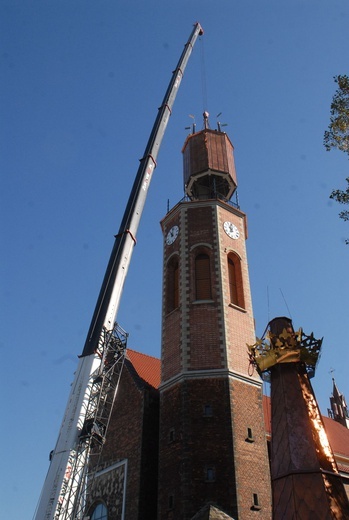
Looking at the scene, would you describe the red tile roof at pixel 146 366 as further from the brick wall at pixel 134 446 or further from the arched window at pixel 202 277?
the arched window at pixel 202 277

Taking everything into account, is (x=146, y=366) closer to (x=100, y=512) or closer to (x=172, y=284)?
(x=172, y=284)

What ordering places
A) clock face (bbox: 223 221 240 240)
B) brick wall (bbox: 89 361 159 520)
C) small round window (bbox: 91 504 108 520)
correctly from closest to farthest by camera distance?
1. brick wall (bbox: 89 361 159 520)
2. small round window (bbox: 91 504 108 520)
3. clock face (bbox: 223 221 240 240)

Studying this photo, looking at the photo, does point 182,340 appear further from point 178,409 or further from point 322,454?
point 322,454

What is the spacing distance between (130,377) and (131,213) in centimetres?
766

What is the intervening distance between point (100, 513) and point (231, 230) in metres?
14.6

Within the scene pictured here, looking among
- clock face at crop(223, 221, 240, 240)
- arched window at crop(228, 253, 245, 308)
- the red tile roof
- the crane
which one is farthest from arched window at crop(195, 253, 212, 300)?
the red tile roof

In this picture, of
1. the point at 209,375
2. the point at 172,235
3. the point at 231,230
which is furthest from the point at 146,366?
the point at 231,230

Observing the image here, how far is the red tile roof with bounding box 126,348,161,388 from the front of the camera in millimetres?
24859

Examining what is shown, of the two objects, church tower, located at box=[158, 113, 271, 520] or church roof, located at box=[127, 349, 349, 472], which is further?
church roof, located at box=[127, 349, 349, 472]

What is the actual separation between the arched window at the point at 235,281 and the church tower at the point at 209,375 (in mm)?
53

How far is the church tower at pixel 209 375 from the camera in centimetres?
1769

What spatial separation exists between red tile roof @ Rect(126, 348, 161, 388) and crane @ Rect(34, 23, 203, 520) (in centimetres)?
299

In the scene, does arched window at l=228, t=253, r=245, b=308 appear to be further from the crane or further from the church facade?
the crane

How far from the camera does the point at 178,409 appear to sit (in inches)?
785
